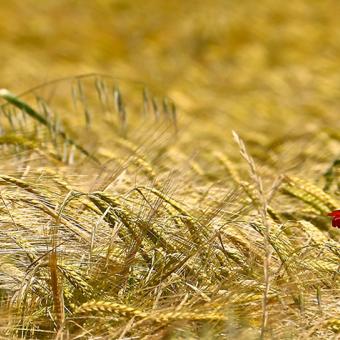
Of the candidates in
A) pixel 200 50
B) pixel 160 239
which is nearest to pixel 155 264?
pixel 160 239

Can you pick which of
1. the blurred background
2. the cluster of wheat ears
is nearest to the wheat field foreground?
the cluster of wheat ears

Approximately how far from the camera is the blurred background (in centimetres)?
693

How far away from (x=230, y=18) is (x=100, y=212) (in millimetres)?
7513

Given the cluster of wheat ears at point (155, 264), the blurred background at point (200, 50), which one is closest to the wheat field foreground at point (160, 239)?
the cluster of wheat ears at point (155, 264)

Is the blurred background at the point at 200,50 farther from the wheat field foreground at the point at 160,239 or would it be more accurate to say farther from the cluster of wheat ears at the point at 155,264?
the cluster of wheat ears at the point at 155,264

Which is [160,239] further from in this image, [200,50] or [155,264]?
[200,50]

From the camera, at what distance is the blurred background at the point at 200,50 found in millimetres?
6934

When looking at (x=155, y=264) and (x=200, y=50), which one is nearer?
(x=155, y=264)

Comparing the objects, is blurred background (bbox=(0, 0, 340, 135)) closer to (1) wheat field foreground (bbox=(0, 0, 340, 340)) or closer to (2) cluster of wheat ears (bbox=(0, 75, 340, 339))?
(1) wheat field foreground (bbox=(0, 0, 340, 340))

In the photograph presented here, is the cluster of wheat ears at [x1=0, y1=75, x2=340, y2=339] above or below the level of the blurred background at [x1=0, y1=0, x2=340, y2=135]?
below

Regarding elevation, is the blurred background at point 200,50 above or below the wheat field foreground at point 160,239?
above

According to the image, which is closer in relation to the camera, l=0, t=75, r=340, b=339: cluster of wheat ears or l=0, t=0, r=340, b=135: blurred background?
l=0, t=75, r=340, b=339: cluster of wheat ears

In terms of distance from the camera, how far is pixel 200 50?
8.54m

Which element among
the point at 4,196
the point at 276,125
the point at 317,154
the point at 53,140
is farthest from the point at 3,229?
the point at 276,125
